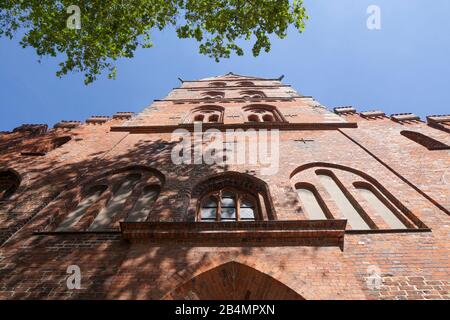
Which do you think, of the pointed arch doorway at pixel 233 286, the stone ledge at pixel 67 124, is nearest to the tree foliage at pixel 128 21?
the stone ledge at pixel 67 124

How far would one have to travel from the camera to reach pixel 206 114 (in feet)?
44.0

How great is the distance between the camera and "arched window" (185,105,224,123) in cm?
1280

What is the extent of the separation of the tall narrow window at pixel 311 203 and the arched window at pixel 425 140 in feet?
13.4

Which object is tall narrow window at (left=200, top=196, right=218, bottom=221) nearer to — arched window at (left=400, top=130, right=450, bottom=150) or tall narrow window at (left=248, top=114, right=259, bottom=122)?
arched window at (left=400, top=130, right=450, bottom=150)

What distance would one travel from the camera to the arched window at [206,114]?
12.8m

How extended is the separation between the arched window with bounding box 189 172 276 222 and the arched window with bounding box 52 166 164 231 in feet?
3.24

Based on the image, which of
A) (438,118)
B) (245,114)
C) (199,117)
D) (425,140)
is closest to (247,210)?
(425,140)

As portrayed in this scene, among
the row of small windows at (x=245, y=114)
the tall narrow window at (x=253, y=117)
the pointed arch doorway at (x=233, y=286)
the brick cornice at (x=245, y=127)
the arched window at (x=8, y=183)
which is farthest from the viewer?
the tall narrow window at (x=253, y=117)

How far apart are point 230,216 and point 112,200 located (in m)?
2.65

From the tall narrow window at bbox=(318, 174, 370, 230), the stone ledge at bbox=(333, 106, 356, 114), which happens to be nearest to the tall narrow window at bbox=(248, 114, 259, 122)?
the stone ledge at bbox=(333, 106, 356, 114)

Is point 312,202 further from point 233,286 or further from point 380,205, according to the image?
point 233,286

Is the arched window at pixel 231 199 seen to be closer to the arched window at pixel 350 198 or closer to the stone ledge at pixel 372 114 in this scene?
the arched window at pixel 350 198
